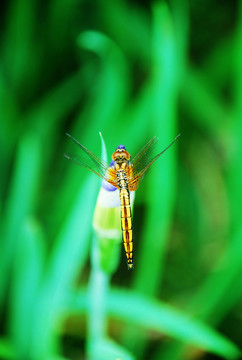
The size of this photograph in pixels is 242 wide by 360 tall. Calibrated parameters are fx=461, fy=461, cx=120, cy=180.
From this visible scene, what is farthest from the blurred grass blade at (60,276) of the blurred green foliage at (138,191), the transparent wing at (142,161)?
the transparent wing at (142,161)

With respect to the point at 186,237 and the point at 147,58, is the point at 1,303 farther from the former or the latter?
the point at 147,58

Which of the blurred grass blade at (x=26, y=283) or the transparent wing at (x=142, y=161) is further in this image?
the blurred grass blade at (x=26, y=283)

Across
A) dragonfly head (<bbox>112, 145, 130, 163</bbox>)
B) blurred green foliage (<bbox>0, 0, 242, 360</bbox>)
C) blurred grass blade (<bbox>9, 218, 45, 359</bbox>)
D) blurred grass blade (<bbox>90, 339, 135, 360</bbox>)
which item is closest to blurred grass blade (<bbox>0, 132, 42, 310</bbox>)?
blurred green foliage (<bbox>0, 0, 242, 360</bbox>)

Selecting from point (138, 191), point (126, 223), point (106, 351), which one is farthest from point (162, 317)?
point (138, 191)

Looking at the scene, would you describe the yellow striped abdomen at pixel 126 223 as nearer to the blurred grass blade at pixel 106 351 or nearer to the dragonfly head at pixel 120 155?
the dragonfly head at pixel 120 155

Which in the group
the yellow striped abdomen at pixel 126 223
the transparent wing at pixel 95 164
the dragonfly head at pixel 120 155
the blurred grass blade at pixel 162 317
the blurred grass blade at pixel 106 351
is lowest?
the blurred grass blade at pixel 106 351

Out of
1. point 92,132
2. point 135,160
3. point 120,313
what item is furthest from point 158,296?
point 135,160

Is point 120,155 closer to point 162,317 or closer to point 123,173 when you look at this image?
point 123,173
